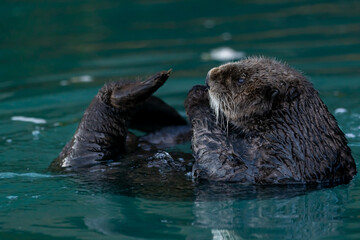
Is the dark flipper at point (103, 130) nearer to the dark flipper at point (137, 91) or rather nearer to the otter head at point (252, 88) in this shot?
the dark flipper at point (137, 91)

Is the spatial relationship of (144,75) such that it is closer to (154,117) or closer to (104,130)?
(154,117)

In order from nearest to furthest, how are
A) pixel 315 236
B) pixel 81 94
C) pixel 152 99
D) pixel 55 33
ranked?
1. pixel 315 236
2. pixel 152 99
3. pixel 81 94
4. pixel 55 33

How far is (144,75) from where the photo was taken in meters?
8.27

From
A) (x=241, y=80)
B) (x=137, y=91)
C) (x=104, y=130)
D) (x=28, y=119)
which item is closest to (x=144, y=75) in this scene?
(x=28, y=119)

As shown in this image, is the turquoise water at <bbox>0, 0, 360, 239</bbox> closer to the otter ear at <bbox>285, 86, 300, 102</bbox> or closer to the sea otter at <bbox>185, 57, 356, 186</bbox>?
the sea otter at <bbox>185, 57, 356, 186</bbox>

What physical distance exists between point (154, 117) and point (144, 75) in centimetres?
260

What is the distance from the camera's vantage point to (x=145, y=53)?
9.63 metres

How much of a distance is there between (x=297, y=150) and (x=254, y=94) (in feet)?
1.63

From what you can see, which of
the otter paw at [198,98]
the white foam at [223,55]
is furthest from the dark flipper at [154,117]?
the white foam at [223,55]

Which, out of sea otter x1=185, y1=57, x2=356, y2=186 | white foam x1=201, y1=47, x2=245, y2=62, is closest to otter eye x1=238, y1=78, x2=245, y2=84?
sea otter x1=185, y1=57, x2=356, y2=186

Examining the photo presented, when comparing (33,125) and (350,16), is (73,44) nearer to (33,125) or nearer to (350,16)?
(33,125)

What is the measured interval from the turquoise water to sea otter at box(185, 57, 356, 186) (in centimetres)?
14

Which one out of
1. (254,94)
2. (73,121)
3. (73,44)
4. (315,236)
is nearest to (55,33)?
(73,44)

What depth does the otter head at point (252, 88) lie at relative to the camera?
4398 mm
